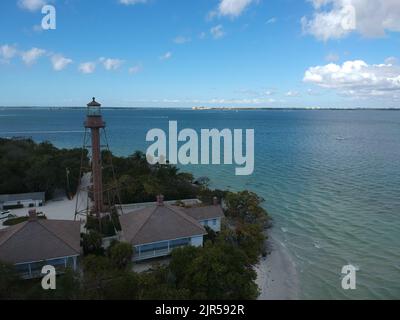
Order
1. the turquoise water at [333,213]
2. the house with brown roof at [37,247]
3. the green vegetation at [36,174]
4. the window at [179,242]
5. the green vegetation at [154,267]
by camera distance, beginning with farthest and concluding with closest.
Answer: the green vegetation at [36,174] < the turquoise water at [333,213] < the window at [179,242] < the house with brown roof at [37,247] < the green vegetation at [154,267]

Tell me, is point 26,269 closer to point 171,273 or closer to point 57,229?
point 57,229

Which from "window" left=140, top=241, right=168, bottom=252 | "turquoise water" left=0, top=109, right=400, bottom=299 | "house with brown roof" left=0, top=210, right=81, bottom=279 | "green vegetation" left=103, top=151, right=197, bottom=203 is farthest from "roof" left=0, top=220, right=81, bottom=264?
"turquoise water" left=0, top=109, right=400, bottom=299

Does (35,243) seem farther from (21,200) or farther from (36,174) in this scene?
(36,174)

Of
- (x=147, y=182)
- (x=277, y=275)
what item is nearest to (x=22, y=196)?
(x=147, y=182)

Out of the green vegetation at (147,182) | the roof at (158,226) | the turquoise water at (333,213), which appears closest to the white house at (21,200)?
the green vegetation at (147,182)

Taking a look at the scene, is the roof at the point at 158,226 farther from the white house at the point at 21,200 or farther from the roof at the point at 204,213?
the white house at the point at 21,200
